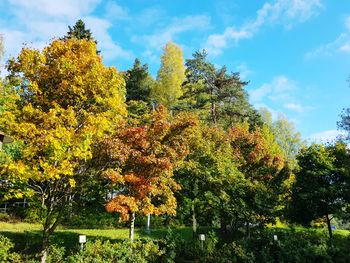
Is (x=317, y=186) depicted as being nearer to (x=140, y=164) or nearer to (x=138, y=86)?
(x=140, y=164)

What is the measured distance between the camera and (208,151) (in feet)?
57.5

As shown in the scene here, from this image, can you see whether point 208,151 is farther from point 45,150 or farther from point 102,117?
point 45,150

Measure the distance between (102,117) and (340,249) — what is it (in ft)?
41.8

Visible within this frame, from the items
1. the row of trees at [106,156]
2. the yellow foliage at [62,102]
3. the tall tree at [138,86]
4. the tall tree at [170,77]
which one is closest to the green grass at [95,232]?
the row of trees at [106,156]

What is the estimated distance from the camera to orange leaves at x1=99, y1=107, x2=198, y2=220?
11.0m

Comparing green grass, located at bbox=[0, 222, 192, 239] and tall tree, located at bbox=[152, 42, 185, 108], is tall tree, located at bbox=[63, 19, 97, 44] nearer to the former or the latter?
tall tree, located at bbox=[152, 42, 185, 108]

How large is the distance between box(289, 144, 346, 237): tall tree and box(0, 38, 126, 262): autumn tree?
42.4 feet

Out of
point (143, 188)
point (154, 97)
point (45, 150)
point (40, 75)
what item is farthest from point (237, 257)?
point (154, 97)

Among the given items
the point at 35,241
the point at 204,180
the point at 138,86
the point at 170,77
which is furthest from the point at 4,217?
the point at 170,77

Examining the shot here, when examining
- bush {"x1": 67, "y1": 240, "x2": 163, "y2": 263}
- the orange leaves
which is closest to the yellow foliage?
the orange leaves

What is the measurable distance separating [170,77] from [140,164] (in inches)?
1100

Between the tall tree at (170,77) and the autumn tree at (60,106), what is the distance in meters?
24.6

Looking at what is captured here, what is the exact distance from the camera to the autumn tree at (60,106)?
32.5ft

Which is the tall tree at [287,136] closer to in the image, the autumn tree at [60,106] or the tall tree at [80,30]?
Answer: the tall tree at [80,30]
